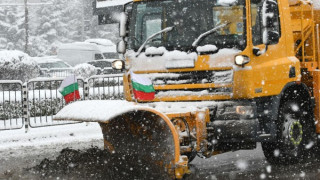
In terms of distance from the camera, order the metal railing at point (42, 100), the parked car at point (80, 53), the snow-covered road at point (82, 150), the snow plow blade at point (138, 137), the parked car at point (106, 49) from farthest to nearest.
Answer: the parked car at point (106, 49)
the parked car at point (80, 53)
the metal railing at point (42, 100)
the snow-covered road at point (82, 150)
the snow plow blade at point (138, 137)

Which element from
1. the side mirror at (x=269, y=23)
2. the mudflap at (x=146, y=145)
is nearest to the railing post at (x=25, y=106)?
the mudflap at (x=146, y=145)

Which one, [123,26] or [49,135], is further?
[49,135]

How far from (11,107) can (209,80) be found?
7183 mm

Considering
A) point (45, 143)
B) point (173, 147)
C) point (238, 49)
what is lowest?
point (45, 143)

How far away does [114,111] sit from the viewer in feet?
24.5

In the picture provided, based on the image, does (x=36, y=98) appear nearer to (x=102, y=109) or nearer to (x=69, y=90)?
(x=69, y=90)

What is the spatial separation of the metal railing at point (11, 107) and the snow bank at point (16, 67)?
8056 millimetres

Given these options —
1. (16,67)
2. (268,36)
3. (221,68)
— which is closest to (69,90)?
(221,68)

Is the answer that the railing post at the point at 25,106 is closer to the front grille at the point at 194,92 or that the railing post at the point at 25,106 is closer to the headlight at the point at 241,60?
the front grille at the point at 194,92

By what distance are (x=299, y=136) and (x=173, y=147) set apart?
10.1 ft

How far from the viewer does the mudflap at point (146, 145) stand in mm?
7777

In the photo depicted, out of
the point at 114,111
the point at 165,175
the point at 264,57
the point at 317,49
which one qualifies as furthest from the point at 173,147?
the point at 317,49

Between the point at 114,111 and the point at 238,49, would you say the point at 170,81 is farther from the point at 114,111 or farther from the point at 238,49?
the point at 114,111

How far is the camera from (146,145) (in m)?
8.27
